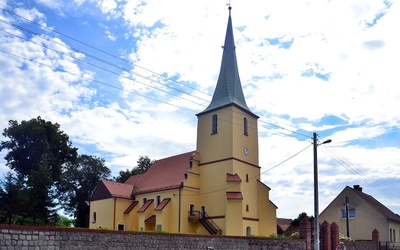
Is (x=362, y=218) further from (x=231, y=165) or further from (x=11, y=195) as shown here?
(x=11, y=195)

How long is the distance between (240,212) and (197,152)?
7778 millimetres

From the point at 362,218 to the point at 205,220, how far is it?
16878mm

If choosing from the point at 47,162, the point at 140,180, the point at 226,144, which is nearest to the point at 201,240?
the point at 226,144

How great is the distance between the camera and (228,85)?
39.5 metres

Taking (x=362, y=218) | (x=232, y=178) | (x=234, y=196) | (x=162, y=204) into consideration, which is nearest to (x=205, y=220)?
(x=234, y=196)

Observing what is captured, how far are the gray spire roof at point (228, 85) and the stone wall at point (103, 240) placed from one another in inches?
701

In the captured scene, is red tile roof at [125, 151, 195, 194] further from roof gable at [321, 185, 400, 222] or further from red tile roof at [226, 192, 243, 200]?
roof gable at [321, 185, 400, 222]

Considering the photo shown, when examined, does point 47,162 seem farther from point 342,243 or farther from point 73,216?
point 342,243

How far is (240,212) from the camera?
110 feet

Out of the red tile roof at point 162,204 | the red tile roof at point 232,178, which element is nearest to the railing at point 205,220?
the red tile roof at point 162,204

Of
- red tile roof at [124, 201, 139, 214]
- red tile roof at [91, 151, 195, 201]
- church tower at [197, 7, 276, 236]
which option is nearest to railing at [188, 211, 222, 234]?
church tower at [197, 7, 276, 236]

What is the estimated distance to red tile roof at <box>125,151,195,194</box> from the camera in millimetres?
38594

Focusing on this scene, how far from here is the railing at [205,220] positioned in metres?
34.6

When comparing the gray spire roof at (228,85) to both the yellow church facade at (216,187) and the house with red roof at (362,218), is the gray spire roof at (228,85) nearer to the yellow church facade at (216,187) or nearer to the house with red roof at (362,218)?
the yellow church facade at (216,187)
